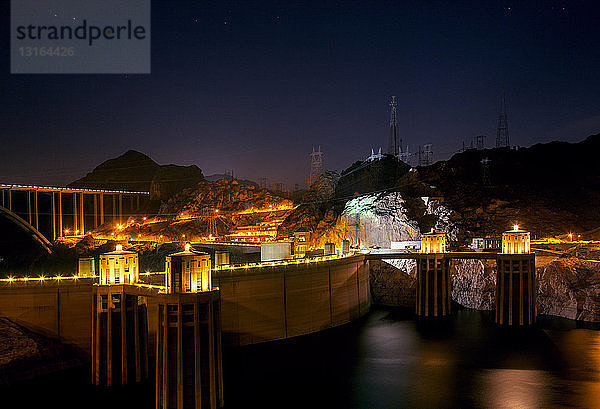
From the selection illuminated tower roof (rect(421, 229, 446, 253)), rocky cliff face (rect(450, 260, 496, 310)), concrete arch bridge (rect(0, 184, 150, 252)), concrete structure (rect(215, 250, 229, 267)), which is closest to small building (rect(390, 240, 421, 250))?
rocky cliff face (rect(450, 260, 496, 310))

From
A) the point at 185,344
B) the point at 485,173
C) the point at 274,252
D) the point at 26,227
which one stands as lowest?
the point at 185,344

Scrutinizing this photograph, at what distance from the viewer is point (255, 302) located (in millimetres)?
38969

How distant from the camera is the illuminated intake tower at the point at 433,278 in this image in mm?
49469

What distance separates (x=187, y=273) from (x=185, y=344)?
3363 mm

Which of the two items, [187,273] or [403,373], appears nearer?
[187,273]

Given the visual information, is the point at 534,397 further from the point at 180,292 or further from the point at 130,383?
the point at 130,383

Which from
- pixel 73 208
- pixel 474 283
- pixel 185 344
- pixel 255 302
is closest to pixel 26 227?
pixel 73 208

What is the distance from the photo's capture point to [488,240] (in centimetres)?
5631

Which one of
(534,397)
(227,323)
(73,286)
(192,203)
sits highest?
(192,203)

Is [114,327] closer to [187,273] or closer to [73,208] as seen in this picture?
[187,273]

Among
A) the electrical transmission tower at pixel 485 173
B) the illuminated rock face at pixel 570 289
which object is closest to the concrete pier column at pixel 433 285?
the illuminated rock face at pixel 570 289

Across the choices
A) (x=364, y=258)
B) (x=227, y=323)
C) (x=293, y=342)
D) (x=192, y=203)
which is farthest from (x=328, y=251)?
(x=192, y=203)

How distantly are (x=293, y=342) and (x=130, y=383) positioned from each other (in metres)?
14.7

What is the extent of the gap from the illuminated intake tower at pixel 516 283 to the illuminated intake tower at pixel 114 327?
32728mm
